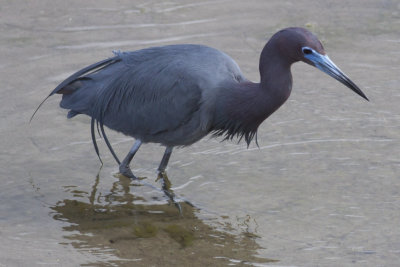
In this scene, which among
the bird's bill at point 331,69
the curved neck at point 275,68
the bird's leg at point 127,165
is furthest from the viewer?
the bird's leg at point 127,165

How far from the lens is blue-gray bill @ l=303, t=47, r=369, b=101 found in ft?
17.8

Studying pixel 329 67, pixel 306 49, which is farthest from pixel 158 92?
pixel 329 67

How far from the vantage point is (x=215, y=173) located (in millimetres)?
6523

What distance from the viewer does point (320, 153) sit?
6738mm

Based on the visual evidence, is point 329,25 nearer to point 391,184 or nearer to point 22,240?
point 391,184

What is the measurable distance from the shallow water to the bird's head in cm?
108

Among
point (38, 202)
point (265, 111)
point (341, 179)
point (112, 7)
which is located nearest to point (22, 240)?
point (38, 202)

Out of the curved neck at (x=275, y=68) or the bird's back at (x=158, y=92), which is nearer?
the curved neck at (x=275, y=68)

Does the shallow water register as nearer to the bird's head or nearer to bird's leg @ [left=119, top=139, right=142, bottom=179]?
bird's leg @ [left=119, top=139, right=142, bottom=179]

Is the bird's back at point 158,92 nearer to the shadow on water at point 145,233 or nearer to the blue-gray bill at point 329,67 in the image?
the shadow on water at point 145,233

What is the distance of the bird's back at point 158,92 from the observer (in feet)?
19.8

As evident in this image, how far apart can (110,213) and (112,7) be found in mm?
4296

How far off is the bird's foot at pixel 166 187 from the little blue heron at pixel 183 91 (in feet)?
0.37

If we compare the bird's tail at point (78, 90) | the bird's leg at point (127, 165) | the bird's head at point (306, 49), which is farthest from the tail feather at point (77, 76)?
the bird's head at point (306, 49)
